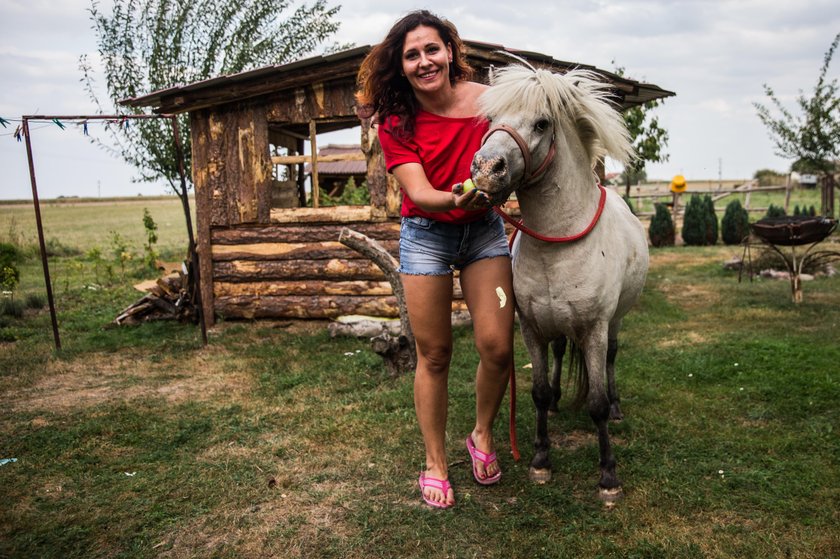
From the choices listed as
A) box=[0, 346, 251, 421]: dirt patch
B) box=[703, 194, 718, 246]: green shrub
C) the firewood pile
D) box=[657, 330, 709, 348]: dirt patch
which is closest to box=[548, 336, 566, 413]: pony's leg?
box=[657, 330, 709, 348]: dirt patch

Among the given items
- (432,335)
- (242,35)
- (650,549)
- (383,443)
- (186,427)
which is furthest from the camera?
(242,35)

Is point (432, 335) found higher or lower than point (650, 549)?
higher

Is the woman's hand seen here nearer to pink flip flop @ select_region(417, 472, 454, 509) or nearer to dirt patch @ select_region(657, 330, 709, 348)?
pink flip flop @ select_region(417, 472, 454, 509)

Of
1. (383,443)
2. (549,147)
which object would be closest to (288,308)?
(383,443)

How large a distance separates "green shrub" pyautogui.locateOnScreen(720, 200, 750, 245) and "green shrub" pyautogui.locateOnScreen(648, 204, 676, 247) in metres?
Answer: 1.31

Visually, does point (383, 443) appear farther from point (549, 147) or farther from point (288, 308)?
A: point (288, 308)

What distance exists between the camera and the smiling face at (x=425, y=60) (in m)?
2.79

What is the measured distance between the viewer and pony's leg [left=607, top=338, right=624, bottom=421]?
417cm

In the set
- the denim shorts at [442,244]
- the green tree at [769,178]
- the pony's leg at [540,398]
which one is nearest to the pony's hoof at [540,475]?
the pony's leg at [540,398]

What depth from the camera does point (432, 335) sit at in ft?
9.92

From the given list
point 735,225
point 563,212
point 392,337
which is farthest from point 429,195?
point 735,225

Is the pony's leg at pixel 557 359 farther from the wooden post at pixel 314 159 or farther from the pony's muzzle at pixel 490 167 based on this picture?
the wooden post at pixel 314 159

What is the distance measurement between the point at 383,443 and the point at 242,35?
1022 centimetres

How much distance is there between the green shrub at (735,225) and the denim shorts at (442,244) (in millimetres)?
15245
